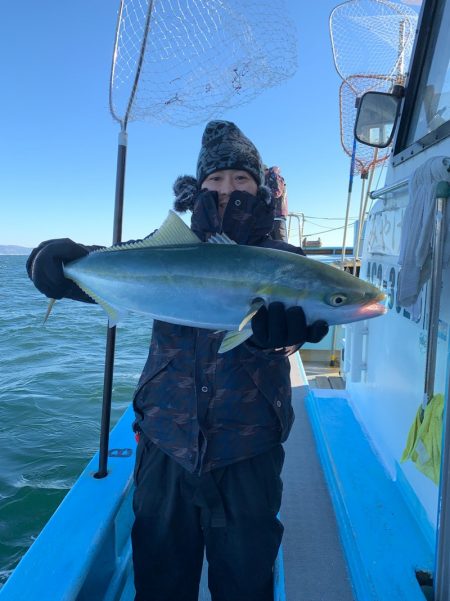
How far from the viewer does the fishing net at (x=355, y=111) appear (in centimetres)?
580

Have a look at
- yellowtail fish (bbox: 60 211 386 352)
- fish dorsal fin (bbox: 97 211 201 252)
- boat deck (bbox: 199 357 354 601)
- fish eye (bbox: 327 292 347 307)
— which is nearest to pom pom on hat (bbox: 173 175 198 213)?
fish dorsal fin (bbox: 97 211 201 252)

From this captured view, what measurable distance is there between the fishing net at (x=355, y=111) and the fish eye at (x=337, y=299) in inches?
165

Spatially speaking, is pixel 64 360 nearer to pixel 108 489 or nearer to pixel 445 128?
pixel 108 489

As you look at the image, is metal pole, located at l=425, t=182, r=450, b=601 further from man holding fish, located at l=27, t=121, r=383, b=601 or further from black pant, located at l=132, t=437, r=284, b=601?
black pant, located at l=132, t=437, r=284, b=601

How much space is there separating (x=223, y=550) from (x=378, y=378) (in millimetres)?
2040

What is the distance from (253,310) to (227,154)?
3.75ft

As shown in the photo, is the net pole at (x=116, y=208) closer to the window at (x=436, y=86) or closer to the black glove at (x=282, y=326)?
the black glove at (x=282, y=326)

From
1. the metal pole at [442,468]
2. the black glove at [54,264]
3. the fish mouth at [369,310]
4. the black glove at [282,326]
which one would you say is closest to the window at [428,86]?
the metal pole at [442,468]

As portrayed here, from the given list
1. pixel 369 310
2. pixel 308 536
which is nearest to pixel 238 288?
pixel 369 310

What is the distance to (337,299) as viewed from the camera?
1.84m

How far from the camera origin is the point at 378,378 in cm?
358

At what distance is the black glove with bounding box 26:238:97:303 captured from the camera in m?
2.27

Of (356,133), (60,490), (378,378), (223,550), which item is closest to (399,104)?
(356,133)

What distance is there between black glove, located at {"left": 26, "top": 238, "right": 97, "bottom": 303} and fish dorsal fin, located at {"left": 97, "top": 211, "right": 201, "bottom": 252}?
16.5 inches
